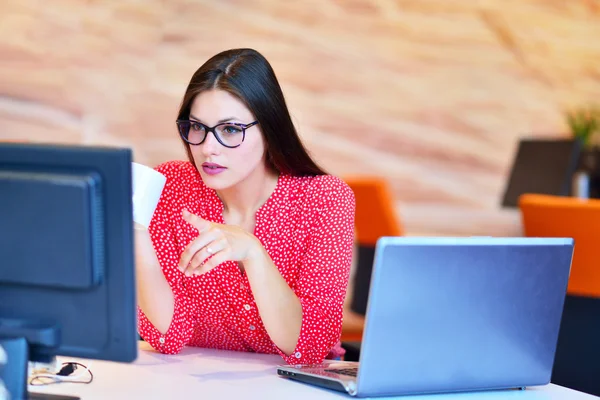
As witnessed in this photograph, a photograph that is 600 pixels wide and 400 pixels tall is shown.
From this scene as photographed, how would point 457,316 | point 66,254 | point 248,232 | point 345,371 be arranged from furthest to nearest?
point 248,232
point 345,371
point 457,316
point 66,254

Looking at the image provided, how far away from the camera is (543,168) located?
4793mm

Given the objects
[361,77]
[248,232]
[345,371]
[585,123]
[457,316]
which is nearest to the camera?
[457,316]

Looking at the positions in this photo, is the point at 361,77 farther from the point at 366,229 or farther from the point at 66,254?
the point at 66,254

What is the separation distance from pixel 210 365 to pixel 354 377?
36 centimetres

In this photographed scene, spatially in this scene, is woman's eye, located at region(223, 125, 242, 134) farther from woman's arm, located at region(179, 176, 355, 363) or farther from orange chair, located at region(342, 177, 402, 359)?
orange chair, located at region(342, 177, 402, 359)

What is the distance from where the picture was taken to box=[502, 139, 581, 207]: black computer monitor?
464 cm

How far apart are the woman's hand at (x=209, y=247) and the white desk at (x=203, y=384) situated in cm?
20

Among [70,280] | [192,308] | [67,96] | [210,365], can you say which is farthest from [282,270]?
[67,96]

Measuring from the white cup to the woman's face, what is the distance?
208mm

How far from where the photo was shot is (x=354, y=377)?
5.01 ft

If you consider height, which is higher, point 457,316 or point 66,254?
point 66,254

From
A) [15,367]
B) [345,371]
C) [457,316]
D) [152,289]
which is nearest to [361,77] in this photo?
[152,289]

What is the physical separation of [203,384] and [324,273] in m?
0.43

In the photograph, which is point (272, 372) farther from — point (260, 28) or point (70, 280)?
point (260, 28)
